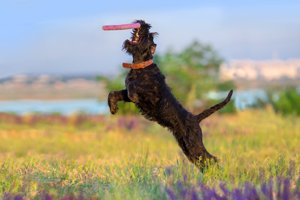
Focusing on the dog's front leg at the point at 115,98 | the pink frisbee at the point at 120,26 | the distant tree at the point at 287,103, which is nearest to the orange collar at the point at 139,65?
the dog's front leg at the point at 115,98

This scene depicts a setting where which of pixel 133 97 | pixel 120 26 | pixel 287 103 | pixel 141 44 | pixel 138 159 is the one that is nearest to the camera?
pixel 120 26

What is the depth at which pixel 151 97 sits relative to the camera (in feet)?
22.7

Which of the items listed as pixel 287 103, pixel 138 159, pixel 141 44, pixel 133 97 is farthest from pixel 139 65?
pixel 287 103

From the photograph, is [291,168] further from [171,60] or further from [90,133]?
[171,60]

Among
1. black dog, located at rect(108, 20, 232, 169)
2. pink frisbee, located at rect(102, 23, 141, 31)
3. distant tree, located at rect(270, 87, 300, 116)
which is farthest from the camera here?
distant tree, located at rect(270, 87, 300, 116)

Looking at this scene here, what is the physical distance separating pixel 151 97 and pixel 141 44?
54 centimetres

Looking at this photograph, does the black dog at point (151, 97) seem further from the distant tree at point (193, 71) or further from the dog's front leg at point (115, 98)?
the distant tree at point (193, 71)

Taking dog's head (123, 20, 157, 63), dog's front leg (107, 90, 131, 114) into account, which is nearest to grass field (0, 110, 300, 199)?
dog's front leg (107, 90, 131, 114)

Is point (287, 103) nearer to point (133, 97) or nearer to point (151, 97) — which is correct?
point (151, 97)

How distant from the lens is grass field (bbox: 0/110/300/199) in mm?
5789

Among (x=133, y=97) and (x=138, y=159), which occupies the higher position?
(x=133, y=97)

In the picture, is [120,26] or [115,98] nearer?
[120,26]

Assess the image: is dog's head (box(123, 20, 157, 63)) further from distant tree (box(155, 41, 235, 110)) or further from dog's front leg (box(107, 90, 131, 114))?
distant tree (box(155, 41, 235, 110))

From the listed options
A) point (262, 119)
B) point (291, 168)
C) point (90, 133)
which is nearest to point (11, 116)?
point (90, 133)
